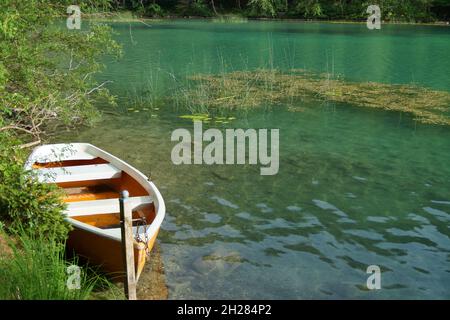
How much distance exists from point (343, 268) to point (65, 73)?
8968mm

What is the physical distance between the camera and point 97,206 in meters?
7.97

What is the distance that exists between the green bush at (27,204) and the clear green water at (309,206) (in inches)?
68.5

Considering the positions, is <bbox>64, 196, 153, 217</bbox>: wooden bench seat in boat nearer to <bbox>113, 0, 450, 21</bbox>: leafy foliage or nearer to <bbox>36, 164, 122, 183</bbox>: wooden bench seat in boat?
<bbox>36, 164, 122, 183</bbox>: wooden bench seat in boat

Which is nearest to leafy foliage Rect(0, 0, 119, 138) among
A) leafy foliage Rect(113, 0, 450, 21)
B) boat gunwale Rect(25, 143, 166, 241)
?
boat gunwale Rect(25, 143, 166, 241)

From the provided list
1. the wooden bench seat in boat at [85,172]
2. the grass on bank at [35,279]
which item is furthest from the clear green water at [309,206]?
the grass on bank at [35,279]

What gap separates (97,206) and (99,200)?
0.23 m

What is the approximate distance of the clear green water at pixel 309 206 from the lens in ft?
23.6

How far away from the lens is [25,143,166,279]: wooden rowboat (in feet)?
22.0

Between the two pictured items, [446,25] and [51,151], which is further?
[446,25]

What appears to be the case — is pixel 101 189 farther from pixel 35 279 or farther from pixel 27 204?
pixel 35 279

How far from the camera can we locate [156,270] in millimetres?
7371
